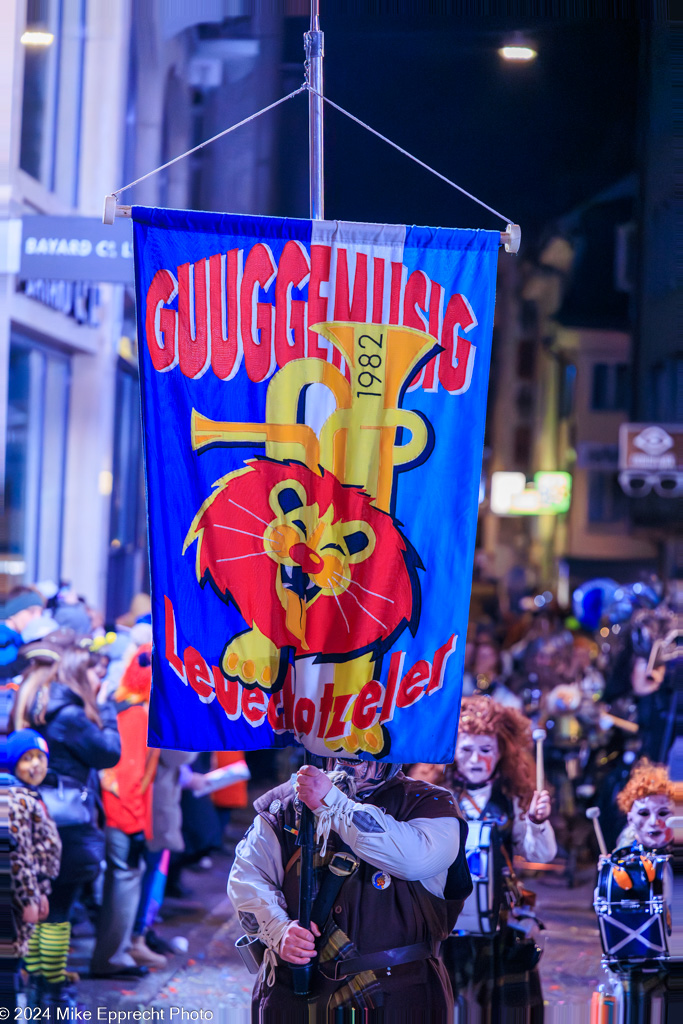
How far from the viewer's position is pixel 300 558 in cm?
340

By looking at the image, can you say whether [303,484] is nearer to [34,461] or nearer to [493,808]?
[493,808]

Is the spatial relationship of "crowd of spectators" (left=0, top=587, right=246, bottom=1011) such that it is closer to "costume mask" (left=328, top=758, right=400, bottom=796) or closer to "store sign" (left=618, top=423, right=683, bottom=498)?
"costume mask" (left=328, top=758, right=400, bottom=796)

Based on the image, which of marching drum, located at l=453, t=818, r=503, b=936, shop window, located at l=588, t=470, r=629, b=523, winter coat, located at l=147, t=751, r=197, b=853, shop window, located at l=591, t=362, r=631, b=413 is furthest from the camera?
shop window, located at l=588, t=470, r=629, b=523

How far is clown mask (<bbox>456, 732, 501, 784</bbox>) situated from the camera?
4.64m

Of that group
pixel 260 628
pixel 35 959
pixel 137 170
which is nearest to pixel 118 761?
pixel 35 959

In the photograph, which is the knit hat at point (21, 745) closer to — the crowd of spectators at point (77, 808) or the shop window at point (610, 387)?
the crowd of spectators at point (77, 808)

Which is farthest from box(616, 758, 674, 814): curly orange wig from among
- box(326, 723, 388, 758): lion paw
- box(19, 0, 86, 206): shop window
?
box(19, 0, 86, 206): shop window

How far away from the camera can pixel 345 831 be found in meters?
3.22

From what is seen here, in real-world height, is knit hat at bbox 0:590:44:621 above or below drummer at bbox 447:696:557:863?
above

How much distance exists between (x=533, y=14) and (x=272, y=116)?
193 centimetres

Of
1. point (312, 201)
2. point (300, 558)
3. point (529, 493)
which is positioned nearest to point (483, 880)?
point (300, 558)

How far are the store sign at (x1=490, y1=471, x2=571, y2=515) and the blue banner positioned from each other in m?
9.15

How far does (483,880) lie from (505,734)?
64 centimetres

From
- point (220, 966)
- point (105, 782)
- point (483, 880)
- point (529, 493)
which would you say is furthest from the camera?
point (529, 493)
